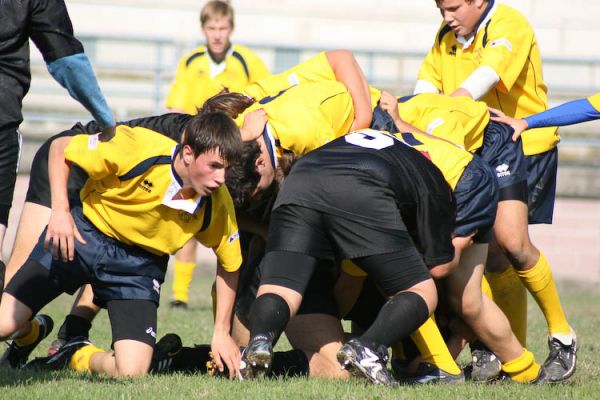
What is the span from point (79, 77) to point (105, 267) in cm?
116

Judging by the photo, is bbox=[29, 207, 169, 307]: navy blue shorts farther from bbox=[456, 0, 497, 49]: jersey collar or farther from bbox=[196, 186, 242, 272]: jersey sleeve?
bbox=[456, 0, 497, 49]: jersey collar

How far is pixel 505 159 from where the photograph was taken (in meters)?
5.59

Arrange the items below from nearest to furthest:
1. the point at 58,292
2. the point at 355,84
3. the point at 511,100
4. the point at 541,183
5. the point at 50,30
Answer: the point at 50,30, the point at 58,292, the point at 355,84, the point at 541,183, the point at 511,100

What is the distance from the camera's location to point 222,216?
4.96 meters

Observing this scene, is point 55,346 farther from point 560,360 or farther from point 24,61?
point 560,360

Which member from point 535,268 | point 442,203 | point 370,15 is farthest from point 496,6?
point 370,15

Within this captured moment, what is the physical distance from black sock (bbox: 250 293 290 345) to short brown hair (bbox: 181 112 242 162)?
656mm

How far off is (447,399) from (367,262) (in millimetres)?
677

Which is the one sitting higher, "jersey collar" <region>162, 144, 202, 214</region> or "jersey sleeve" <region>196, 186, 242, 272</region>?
"jersey collar" <region>162, 144, 202, 214</region>

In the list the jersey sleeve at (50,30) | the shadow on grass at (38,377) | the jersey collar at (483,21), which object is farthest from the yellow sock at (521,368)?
the jersey sleeve at (50,30)

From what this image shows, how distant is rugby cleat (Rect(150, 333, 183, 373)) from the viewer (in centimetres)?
516

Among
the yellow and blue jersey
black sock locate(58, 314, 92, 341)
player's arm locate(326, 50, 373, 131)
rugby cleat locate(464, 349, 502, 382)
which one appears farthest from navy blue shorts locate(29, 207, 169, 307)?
rugby cleat locate(464, 349, 502, 382)

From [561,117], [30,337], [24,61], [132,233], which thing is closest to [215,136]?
[132,233]

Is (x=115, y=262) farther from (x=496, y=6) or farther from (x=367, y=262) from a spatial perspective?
(x=496, y=6)
